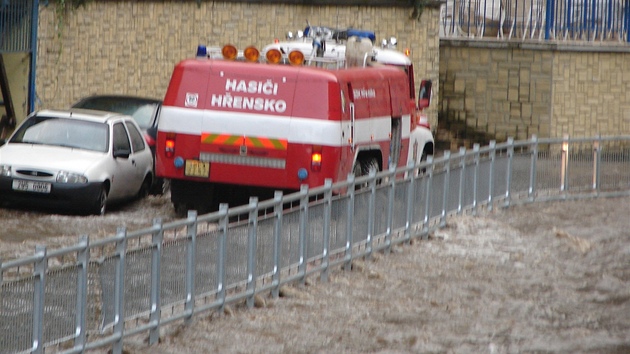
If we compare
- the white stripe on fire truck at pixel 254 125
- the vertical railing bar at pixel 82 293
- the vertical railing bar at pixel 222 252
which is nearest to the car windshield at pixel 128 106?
the white stripe on fire truck at pixel 254 125

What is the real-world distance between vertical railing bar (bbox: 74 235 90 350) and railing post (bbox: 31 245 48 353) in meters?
0.38

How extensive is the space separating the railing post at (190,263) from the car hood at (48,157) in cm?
635

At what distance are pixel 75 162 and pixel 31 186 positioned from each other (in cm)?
65

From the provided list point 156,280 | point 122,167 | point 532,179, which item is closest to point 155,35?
point 122,167

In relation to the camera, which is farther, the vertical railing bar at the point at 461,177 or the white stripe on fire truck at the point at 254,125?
the vertical railing bar at the point at 461,177

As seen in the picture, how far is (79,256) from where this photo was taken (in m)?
8.41

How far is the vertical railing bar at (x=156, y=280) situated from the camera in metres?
→ 9.32

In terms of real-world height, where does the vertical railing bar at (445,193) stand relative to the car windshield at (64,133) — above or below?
below

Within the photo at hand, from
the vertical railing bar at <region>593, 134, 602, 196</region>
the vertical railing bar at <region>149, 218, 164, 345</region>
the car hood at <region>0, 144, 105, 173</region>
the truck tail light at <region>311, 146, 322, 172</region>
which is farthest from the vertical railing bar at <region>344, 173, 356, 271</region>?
the vertical railing bar at <region>593, 134, 602, 196</region>

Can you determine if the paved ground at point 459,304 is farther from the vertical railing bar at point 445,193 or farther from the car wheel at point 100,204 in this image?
the car wheel at point 100,204

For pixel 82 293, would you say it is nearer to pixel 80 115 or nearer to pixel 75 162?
pixel 75 162

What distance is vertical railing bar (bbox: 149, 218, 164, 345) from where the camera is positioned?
9.32m

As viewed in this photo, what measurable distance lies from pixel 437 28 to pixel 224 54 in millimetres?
9608

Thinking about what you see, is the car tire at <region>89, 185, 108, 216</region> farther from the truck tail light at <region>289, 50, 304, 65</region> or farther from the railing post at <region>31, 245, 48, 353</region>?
the railing post at <region>31, 245, 48, 353</region>
